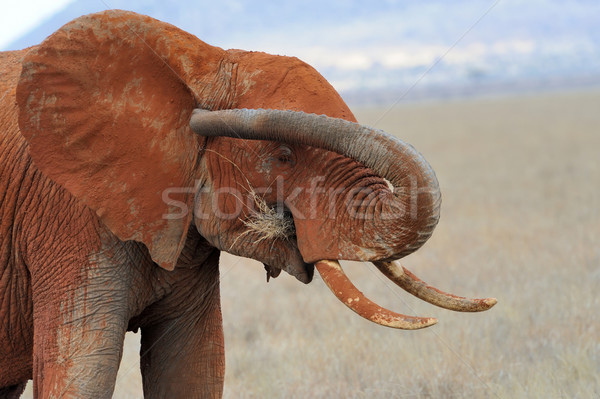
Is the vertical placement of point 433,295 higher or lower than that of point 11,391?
higher

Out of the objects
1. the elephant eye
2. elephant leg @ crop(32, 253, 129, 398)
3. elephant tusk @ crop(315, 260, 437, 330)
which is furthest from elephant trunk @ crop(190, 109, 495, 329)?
elephant leg @ crop(32, 253, 129, 398)

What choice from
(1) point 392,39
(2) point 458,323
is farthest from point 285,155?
(1) point 392,39

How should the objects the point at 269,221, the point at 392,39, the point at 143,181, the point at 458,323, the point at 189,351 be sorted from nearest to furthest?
the point at 269,221, the point at 143,181, the point at 189,351, the point at 458,323, the point at 392,39

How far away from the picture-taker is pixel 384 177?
358cm

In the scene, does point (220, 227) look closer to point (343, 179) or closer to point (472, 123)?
point (343, 179)

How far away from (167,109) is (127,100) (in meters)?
0.19

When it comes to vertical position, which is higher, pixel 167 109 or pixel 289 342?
pixel 167 109

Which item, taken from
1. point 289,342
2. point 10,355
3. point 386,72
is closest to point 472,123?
point 289,342

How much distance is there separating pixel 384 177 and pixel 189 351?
1948mm

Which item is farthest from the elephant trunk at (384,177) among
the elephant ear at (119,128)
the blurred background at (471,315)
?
the blurred background at (471,315)

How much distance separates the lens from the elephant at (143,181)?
3.84 m

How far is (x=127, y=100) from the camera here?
4051 mm

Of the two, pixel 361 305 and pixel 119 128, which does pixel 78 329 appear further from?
pixel 361 305

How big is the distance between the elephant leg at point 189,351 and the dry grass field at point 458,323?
1.35 metres
